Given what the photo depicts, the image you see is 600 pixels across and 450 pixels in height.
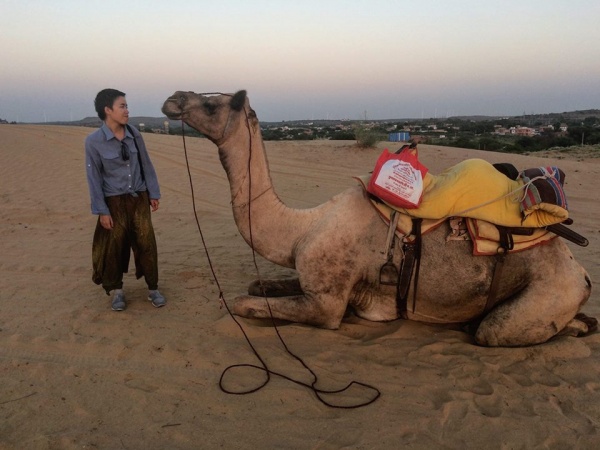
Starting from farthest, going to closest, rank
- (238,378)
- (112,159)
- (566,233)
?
(112,159)
(566,233)
(238,378)

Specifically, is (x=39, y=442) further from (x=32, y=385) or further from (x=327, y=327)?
(x=327, y=327)

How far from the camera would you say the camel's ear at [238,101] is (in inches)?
163

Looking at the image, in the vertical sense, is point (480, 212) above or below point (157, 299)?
above

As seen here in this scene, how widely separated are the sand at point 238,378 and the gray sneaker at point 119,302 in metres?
0.10

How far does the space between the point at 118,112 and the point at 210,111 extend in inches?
41.7

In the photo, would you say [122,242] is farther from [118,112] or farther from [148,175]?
[118,112]

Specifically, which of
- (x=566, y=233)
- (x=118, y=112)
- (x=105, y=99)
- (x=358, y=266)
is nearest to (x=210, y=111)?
(x=118, y=112)

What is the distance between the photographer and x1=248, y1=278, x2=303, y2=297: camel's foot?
495 cm

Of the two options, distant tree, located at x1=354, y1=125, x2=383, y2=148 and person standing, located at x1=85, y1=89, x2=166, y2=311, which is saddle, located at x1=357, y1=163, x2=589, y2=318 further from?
distant tree, located at x1=354, y1=125, x2=383, y2=148

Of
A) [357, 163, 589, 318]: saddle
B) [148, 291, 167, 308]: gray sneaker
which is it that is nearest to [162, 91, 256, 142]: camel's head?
[357, 163, 589, 318]: saddle

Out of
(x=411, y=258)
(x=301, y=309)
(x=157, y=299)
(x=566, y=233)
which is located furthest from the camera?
(x=157, y=299)

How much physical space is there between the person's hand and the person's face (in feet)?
2.96

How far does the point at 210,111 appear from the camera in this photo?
13.9ft

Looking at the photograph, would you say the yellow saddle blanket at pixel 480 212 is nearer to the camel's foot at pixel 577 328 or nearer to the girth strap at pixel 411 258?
the girth strap at pixel 411 258
